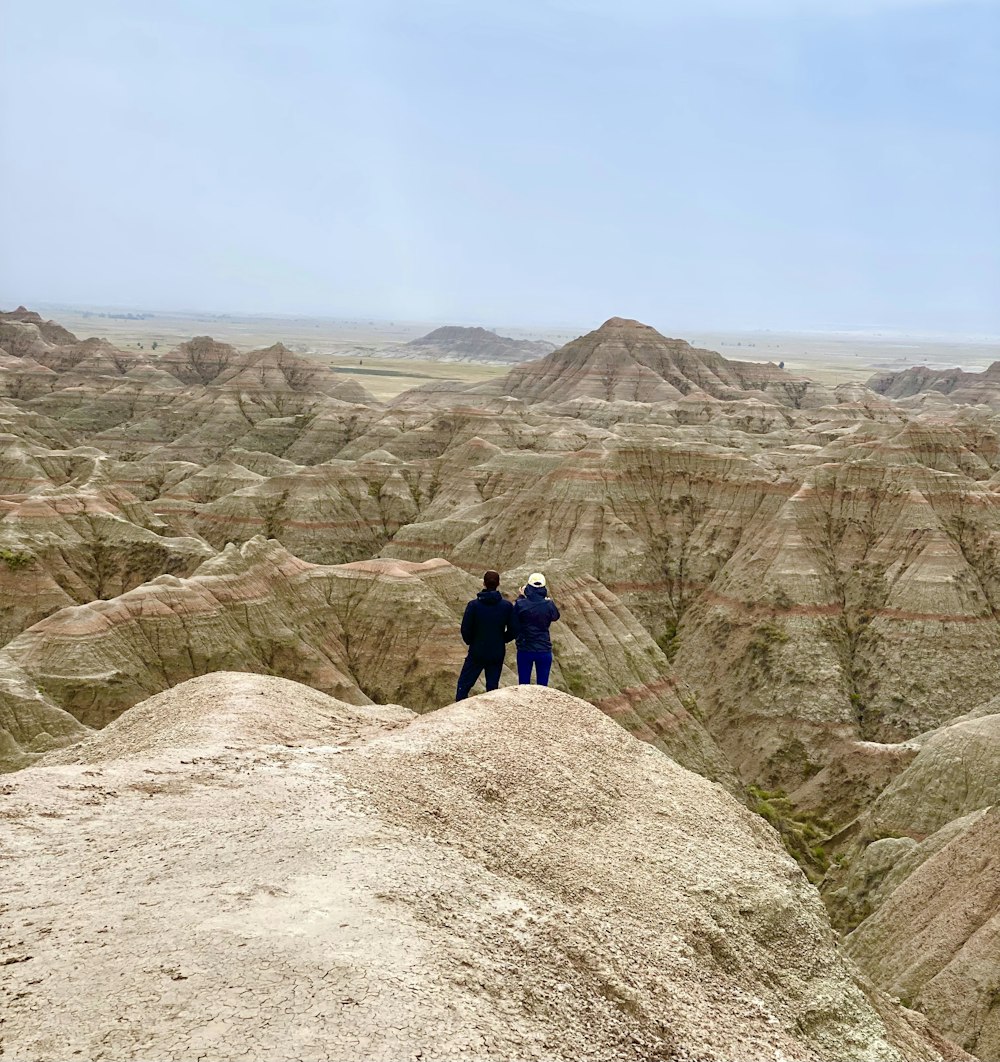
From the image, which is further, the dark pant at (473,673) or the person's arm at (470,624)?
the dark pant at (473,673)

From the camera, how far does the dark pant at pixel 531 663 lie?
1689 cm

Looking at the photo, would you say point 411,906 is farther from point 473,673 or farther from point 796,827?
point 796,827

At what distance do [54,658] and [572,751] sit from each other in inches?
1040

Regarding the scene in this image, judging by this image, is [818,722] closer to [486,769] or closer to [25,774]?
[486,769]

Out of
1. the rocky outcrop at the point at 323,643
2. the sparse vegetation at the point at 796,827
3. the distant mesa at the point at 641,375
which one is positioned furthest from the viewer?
the distant mesa at the point at 641,375

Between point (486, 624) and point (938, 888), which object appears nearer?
point (486, 624)

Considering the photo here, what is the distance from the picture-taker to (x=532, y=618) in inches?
655

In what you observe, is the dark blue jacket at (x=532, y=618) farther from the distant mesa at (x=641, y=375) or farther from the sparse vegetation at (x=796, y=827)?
the distant mesa at (x=641, y=375)

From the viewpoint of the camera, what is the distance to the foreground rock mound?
7.57m

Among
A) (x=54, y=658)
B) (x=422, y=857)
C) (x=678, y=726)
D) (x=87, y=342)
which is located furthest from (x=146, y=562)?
(x=87, y=342)

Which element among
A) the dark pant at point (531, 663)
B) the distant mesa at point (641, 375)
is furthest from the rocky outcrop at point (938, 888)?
the distant mesa at point (641, 375)

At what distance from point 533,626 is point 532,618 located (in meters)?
0.17

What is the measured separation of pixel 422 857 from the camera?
1044 centimetres

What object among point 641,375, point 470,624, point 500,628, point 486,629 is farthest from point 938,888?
point 641,375
